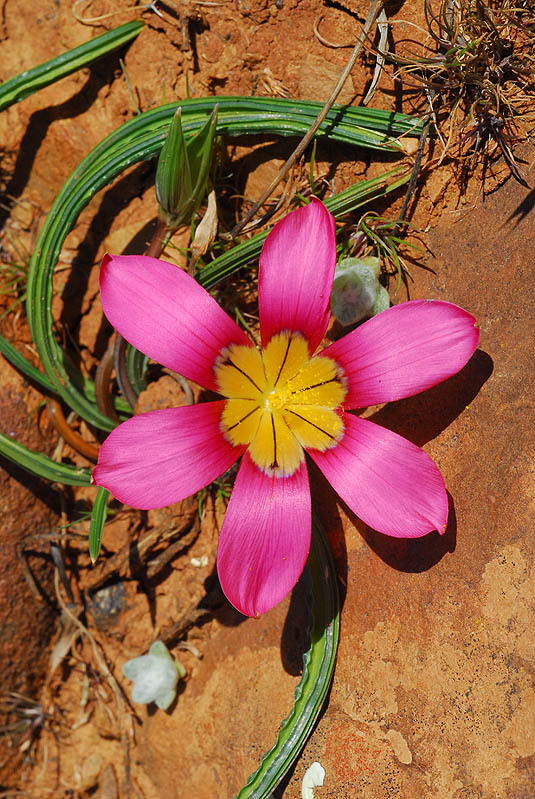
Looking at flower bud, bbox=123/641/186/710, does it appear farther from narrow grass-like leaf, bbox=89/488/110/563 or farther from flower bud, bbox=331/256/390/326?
flower bud, bbox=331/256/390/326

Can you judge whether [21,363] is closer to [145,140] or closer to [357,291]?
[145,140]

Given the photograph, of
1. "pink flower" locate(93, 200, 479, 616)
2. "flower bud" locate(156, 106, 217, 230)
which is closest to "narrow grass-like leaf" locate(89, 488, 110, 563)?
"pink flower" locate(93, 200, 479, 616)

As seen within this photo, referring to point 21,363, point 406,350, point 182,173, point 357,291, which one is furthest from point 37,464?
point 406,350

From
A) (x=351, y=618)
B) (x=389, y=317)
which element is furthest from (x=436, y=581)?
(x=389, y=317)

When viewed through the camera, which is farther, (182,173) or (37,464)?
(37,464)

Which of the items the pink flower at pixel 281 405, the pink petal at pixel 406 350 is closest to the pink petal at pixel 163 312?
the pink flower at pixel 281 405

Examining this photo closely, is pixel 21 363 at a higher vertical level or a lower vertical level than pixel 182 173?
lower

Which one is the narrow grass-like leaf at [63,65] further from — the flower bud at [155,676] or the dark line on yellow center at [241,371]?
the flower bud at [155,676]

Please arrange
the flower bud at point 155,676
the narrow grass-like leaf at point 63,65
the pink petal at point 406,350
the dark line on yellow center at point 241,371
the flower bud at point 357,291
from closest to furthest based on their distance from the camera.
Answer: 1. the pink petal at point 406,350
2. the dark line on yellow center at point 241,371
3. the flower bud at point 357,291
4. the narrow grass-like leaf at point 63,65
5. the flower bud at point 155,676
